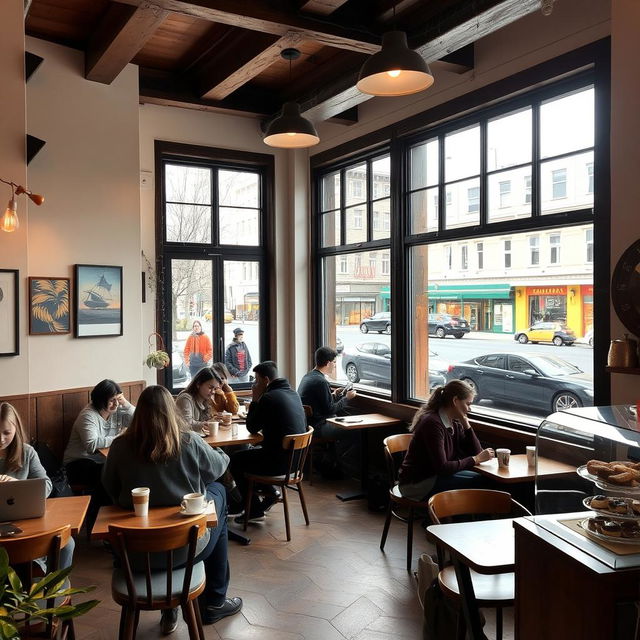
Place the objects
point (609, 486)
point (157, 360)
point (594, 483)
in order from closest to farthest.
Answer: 1. point (609, 486)
2. point (594, 483)
3. point (157, 360)

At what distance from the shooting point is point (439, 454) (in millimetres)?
3973

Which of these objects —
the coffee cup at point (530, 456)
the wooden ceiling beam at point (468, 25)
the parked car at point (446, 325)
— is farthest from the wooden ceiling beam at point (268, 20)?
the coffee cup at point (530, 456)

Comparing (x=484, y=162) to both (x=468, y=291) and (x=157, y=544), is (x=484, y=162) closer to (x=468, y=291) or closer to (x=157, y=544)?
(x=468, y=291)

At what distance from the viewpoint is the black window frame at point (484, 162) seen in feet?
12.7

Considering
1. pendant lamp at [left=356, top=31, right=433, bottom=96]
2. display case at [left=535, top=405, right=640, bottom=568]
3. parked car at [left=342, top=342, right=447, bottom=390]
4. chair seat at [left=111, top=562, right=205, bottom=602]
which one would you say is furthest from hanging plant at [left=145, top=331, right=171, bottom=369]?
display case at [left=535, top=405, right=640, bottom=568]

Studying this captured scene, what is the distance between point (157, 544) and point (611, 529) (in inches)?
68.9

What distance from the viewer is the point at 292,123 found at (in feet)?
14.9

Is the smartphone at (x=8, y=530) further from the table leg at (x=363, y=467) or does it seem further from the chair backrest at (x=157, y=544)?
the table leg at (x=363, y=467)

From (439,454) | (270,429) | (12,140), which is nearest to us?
(439,454)

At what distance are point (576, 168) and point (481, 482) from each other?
86.9 inches

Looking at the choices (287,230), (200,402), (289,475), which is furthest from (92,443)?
(287,230)

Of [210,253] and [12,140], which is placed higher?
[12,140]

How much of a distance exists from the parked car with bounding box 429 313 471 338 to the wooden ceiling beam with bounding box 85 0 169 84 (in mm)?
3189

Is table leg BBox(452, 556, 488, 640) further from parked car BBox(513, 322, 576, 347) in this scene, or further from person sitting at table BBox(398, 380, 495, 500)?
parked car BBox(513, 322, 576, 347)
